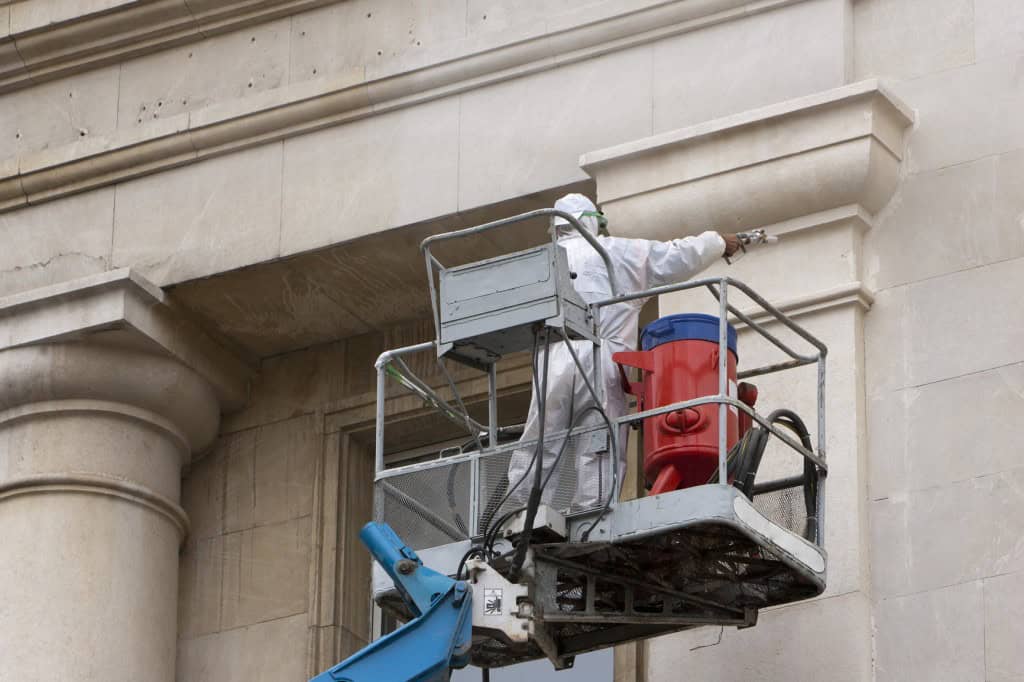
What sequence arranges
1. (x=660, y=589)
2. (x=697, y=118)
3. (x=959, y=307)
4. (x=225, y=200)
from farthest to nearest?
1. (x=225, y=200)
2. (x=697, y=118)
3. (x=959, y=307)
4. (x=660, y=589)

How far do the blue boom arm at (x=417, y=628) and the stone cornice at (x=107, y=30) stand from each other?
5.90 metres

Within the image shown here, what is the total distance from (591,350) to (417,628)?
5.95 feet

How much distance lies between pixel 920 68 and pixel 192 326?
5673mm

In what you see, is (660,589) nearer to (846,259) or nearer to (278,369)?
(846,259)

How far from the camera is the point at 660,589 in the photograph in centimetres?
1559

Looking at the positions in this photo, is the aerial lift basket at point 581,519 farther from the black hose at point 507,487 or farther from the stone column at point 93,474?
the stone column at point 93,474

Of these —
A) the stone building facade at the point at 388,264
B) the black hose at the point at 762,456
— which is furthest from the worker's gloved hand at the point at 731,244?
the stone building facade at the point at 388,264

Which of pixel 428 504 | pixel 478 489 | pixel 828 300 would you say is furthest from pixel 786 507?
pixel 428 504

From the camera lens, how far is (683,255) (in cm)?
1589

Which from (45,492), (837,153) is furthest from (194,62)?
(837,153)

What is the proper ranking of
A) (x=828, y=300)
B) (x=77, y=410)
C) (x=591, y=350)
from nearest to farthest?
(x=591, y=350) → (x=828, y=300) → (x=77, y=410)

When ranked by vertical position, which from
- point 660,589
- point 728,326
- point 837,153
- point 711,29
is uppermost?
point 711,29

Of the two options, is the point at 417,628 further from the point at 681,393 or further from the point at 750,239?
the point at 750,239

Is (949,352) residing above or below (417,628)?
above
